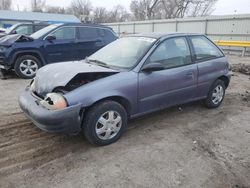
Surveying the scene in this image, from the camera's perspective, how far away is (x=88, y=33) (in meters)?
9.41

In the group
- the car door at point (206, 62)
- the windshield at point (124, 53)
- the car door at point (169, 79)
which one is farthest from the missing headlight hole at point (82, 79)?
the car door at point (206, 62)

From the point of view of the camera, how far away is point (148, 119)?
508 cm

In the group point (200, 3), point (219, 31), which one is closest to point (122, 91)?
point (219, 31)

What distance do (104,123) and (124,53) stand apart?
1425 mm

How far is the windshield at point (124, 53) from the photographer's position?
4.44 m

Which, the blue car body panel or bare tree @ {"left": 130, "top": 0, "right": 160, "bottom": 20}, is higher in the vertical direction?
bare tree @ {"left": 130, "top": 0, "right": 160, "bottom": 20}

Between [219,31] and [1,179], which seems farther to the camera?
[219,31]

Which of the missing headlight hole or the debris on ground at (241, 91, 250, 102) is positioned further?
the debris on ground at (241, 91, 250, 102)

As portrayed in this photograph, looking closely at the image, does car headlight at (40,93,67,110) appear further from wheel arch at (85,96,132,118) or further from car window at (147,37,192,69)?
car window at (147,37,192,69)

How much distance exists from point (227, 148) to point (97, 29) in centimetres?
687

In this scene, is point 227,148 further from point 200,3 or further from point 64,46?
point 200,3

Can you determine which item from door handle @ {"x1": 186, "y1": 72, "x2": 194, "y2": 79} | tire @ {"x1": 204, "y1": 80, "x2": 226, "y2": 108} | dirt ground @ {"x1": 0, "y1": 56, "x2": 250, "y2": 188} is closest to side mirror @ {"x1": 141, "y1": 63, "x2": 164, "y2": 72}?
door handle @ {"x1": 186, "y1": 72, "x2": 194, "y2": 79}

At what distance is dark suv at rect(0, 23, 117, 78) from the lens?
323 inches

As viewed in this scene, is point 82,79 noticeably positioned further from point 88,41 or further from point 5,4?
point 5,4
